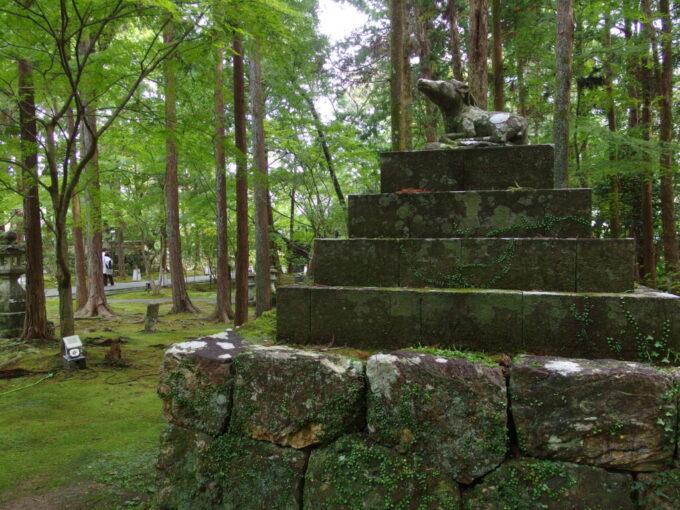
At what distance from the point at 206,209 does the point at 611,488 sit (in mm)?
14047

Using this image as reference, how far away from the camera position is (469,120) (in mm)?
→ 3641

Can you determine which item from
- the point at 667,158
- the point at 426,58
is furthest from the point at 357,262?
the point at 426,58

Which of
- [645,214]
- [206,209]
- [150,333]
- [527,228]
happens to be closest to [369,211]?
[527,228]

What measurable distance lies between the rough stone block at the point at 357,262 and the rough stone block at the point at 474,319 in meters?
0.39

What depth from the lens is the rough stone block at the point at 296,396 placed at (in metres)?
2.44

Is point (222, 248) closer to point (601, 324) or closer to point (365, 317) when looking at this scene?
point (365, 317)

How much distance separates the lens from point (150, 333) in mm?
10328

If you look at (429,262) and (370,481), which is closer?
(370,481)

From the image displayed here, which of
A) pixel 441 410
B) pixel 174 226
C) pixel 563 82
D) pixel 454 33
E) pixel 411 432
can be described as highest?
pixel 454 33

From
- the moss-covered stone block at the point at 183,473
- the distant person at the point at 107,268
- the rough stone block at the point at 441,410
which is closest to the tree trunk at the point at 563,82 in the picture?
the rough stone block at the point at 441,410

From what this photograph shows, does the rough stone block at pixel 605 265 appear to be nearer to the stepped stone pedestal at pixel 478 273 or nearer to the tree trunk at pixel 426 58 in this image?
the stepped stone pedestal at pixel 478 273

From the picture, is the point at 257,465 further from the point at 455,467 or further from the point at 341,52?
the point at 341,52

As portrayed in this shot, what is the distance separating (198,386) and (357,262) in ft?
4.46

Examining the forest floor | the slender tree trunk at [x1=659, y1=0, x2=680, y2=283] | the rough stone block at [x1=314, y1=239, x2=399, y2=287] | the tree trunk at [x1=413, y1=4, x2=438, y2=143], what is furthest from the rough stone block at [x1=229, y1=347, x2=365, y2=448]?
the tree trunk at [x1=413, y1=4, x2=438, y2=143]
